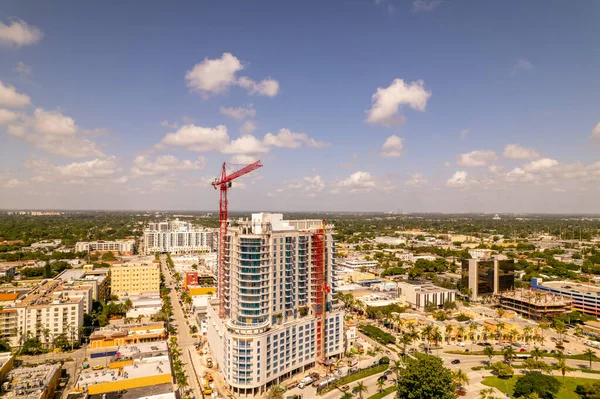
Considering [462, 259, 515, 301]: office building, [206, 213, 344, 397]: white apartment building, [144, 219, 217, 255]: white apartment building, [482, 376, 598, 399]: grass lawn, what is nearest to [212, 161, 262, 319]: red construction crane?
[206, 213, 344, 397]: white apartment building

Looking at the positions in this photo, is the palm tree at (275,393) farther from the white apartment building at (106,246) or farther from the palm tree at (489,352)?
the white apartment building at (106,246)

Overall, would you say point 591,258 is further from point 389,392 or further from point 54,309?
point 54,309

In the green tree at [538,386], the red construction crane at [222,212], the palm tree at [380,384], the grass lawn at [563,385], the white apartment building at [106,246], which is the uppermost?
the red construction crane at [222,212]

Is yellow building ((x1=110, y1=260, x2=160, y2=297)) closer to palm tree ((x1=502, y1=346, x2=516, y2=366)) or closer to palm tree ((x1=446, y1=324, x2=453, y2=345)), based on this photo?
palm tree ((x1=446, y1=324, x2=453, y2=345))

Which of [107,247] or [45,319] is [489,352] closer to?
[45,319]

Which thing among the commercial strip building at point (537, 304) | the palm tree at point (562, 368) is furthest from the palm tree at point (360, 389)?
the commercial strip building at point (537, 304)

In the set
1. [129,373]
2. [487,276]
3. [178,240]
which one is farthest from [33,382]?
[178,240]

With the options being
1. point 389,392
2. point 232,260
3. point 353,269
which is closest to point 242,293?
point 232,260
